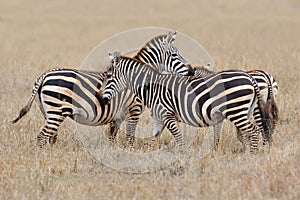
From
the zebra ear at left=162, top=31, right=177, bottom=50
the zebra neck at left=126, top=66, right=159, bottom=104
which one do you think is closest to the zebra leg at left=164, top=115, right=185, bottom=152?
the zebra neck at left=126, top=66, right=159, bottom=104

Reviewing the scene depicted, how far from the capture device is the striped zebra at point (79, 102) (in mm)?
7922

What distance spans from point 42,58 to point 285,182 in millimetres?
12100

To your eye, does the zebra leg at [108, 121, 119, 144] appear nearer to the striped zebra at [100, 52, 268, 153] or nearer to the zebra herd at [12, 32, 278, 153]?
the zebra herd at [12, 32, 278, 153]

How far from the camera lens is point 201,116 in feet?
25.6

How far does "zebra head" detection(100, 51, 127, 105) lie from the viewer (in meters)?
8.07

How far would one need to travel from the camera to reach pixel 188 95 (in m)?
7.88

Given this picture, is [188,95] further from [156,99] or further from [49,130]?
[49,130]

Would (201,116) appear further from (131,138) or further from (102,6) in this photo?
(102,6)

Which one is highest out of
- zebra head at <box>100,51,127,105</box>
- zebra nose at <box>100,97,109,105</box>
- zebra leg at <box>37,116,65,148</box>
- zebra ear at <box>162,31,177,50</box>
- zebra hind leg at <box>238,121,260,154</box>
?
zebra ear at <box>162,31,177,50</box>

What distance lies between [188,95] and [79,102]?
1.60 meters

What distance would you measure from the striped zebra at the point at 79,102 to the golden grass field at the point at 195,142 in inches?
16.9

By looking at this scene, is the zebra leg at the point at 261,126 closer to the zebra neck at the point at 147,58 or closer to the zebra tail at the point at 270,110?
the zebra tail at the point at 270,110

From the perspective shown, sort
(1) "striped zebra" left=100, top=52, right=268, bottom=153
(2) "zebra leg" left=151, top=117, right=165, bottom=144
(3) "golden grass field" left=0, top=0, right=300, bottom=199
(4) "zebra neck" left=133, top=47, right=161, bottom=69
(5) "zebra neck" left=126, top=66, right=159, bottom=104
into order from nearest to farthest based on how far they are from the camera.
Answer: (3) "golden grass field" left=0, top=0, right=300, bottom=199
(1) "striped zebra" left=100, top=52, right=268, bottom=153
(5) "zebra neck" left=126, top=66, right=159, bottom=104
(2) "zebra leg" left=151, top=117, right=165, bottom=144
(4) "zebra neck" left=133, top=47, right=161, bottom=69

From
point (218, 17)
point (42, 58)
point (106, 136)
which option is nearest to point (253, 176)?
point (106, 136)
